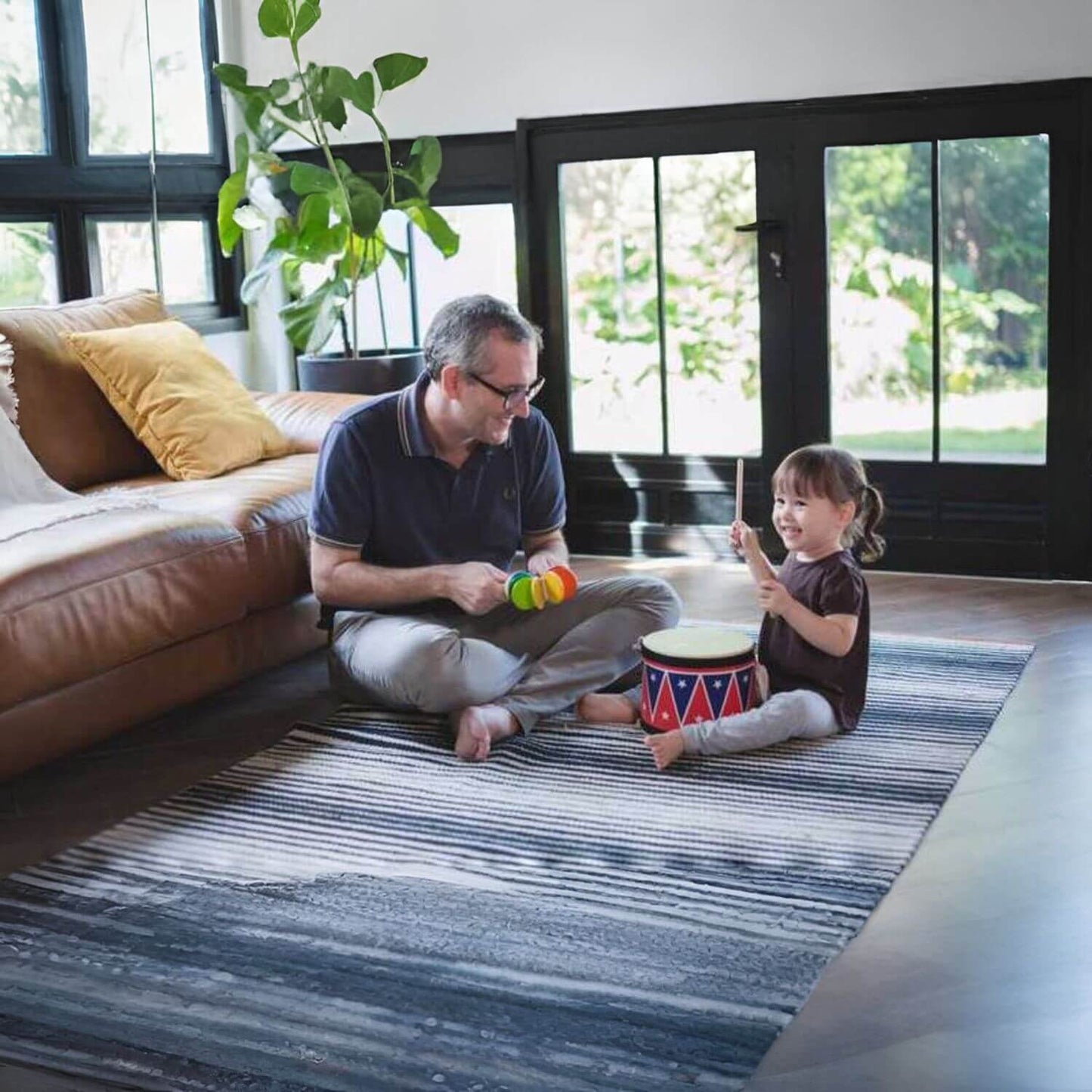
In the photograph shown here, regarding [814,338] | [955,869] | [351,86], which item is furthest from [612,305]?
[955,869]

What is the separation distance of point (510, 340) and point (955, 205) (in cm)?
182

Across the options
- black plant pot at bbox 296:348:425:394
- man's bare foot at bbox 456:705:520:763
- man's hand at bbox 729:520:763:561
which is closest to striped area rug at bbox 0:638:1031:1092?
man's bare foot at bbox 456:705:520:763

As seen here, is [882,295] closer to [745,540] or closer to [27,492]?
[745,540]

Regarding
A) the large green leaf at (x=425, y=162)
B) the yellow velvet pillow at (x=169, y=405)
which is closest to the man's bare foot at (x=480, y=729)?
the yellow velvet pillow at (x=169, y=405)

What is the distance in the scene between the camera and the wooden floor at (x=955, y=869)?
6.49 feet

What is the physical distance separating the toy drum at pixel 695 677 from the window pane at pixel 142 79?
273 cm

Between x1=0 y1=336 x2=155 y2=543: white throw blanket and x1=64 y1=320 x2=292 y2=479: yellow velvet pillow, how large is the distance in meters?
0.23

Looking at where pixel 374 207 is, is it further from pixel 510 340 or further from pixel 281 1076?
pixel 281 1076

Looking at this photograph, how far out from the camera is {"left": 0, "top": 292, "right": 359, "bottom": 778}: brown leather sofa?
9.78ft

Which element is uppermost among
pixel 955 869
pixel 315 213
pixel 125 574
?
pixel 315 213

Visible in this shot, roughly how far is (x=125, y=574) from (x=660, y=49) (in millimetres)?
2403

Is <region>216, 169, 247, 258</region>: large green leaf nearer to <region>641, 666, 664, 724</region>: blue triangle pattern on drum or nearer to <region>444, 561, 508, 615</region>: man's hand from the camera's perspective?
<region>444, 561, 508, 615</region>: man's hand

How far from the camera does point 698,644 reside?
3.16 m

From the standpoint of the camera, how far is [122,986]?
7.32ft
